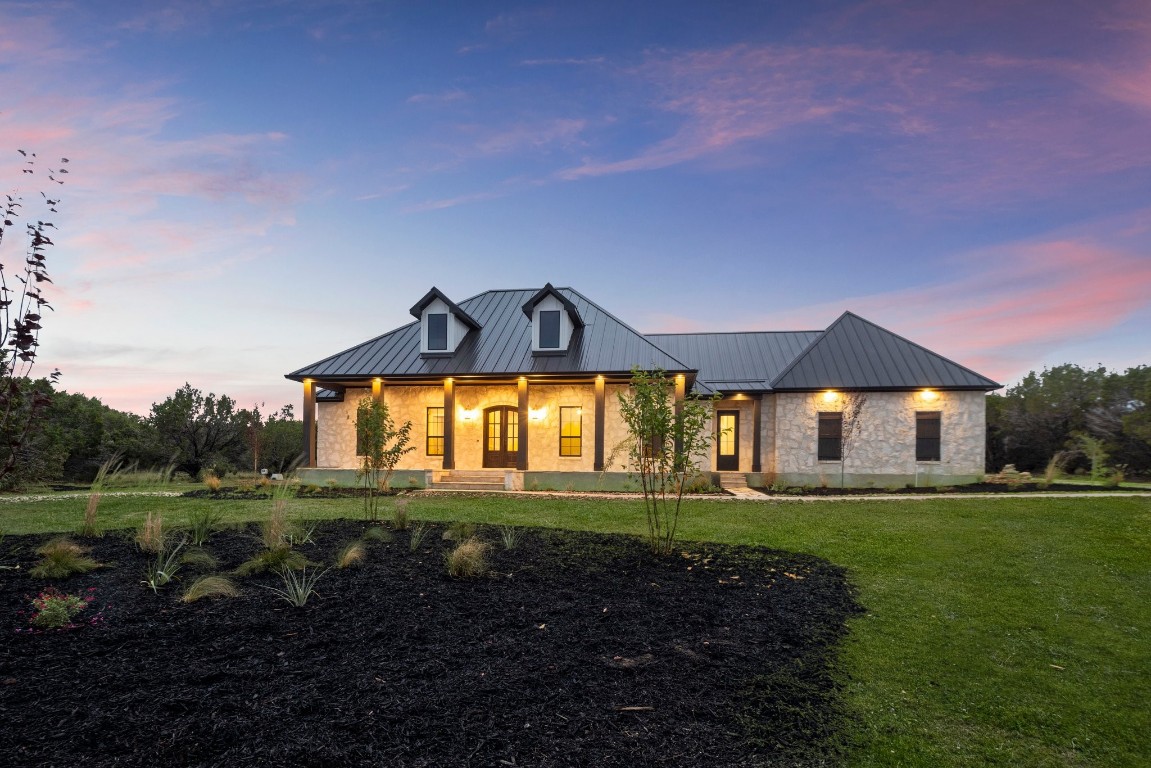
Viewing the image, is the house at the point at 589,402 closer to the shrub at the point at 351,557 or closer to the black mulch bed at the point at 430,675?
the shrub at the point at 351,557

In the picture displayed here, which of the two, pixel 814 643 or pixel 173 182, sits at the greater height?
pixel 173 182

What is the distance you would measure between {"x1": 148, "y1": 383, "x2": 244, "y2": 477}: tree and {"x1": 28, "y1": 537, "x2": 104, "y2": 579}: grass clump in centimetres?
2132

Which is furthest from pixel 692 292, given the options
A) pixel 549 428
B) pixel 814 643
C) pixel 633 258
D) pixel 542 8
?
pixel 814 643

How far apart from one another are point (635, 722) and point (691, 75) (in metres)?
10.2

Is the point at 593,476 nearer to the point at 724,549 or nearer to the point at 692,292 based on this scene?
the point at 692,292

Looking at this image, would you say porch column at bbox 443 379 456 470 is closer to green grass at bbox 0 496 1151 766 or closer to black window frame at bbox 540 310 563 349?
black window frame at bbox 540 310 563 349

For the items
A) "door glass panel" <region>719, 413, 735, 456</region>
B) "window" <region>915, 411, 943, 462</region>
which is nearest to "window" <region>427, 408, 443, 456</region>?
"door glass panel" <region>719, 413, 735, 456</region>

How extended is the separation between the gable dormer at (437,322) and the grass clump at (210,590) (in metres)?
14.7

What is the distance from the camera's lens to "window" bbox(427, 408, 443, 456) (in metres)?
20.0

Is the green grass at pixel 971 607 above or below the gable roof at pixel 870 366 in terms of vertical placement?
below

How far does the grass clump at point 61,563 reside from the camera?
5.44 metres

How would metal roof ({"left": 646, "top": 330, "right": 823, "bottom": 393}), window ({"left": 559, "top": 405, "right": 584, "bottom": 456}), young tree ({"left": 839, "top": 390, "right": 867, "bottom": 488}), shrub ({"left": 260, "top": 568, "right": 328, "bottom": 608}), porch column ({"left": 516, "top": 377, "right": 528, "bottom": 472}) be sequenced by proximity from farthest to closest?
metal roof ({"left": 646, "top": 330, "right": 823, "bottom": 393})
window ({"left": 559, "top": 405, "right": 584, "bottom": 456})
young tree ({"left": 839, "top": 390, "right": 867, "bottom": 488})
porch column ({"left": 516, "top": 377, "right": 528, "bottom": 472})
shrub ({"left": 260, "top": 568, "right": 328, "bottom": 608})

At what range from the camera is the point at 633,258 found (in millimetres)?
17719

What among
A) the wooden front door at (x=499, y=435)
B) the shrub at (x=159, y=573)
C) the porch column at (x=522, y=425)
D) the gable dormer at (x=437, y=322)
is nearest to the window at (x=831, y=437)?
the porch column at (x=522, y=425)
